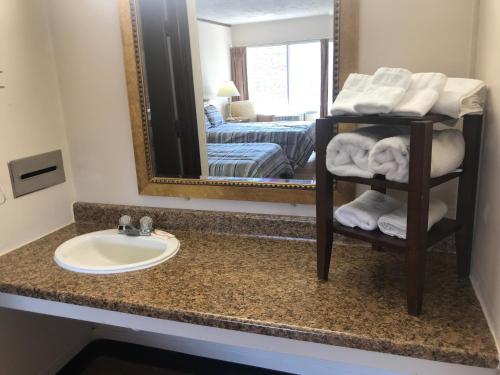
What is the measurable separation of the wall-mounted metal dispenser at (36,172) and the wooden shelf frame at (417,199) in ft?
3.58

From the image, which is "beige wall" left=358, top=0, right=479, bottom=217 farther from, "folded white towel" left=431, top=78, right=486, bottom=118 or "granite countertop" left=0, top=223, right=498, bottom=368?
"granite countertop" left=0, top=223, right=498, bottom=368

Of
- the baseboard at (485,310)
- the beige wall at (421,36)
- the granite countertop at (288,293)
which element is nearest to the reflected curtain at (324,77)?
the beige wall at (421,36)

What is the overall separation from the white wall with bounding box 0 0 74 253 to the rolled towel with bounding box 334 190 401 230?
3.77 ft

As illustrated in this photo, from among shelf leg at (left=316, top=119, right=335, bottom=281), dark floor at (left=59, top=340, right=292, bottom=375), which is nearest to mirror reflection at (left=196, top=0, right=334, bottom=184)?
shelf leg at (left=316, top=119, right=335, bottom=281)

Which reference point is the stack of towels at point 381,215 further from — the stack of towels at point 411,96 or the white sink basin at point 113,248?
the white sink basin at point 113,248

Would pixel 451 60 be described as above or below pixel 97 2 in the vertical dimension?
below

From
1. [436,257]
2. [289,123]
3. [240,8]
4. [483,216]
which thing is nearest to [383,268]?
[436,257]

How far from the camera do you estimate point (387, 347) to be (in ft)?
3.14

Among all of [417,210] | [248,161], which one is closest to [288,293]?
[417,210]

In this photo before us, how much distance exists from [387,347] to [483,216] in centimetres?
42

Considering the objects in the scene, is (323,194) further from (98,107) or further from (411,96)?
(98,107)

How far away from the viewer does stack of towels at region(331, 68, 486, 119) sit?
0.95 m

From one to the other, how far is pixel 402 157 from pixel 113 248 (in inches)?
45.5

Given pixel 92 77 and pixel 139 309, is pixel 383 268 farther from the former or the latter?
pixel 92 77
